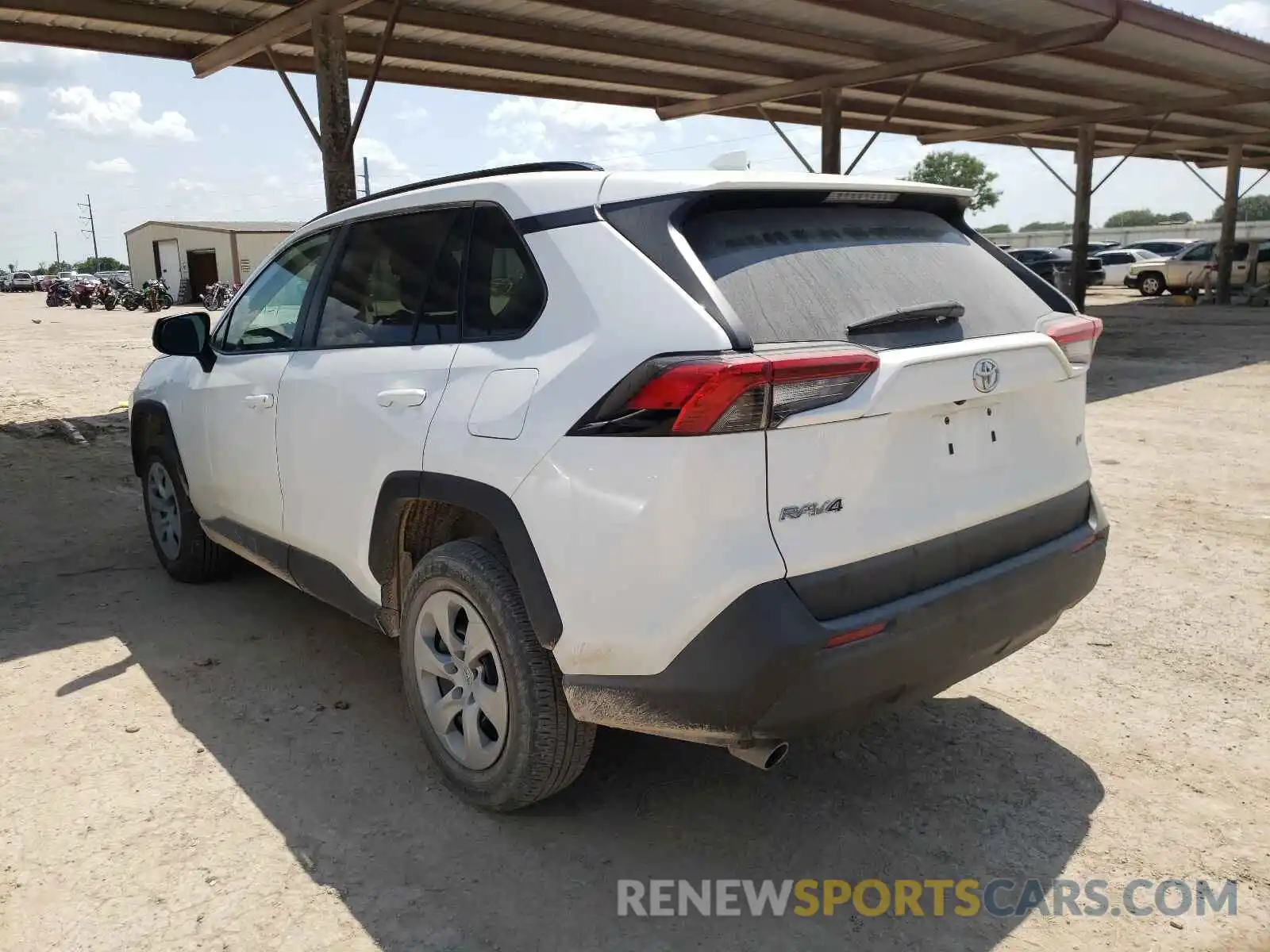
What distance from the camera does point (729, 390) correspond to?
2195 mm

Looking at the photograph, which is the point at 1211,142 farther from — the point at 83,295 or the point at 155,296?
the point at 83,295

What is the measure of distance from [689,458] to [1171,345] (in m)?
16.0

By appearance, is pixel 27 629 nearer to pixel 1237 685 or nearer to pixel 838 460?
pixel 838 460

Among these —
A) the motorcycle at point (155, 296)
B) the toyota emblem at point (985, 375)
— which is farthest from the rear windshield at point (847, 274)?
the motorcycle at point (155, 296)

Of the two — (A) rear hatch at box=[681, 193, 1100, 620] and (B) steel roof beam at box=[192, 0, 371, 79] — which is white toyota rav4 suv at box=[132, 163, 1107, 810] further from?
(B) steel roof beam at box=[192, 0, 371, 79]

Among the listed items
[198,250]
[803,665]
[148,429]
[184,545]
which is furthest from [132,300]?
[803,665]

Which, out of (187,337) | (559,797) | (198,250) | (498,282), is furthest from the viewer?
(198,250)

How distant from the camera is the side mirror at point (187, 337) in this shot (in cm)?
433

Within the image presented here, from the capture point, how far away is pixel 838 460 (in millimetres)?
2332

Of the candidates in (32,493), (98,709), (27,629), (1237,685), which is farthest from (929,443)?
(32,493)

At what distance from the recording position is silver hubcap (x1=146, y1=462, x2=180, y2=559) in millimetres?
4996

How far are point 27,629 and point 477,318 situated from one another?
3.07m

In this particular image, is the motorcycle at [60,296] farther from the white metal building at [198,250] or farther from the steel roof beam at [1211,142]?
the steel roof beam at [1211,142]

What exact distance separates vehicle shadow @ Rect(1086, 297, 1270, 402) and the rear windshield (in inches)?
336
